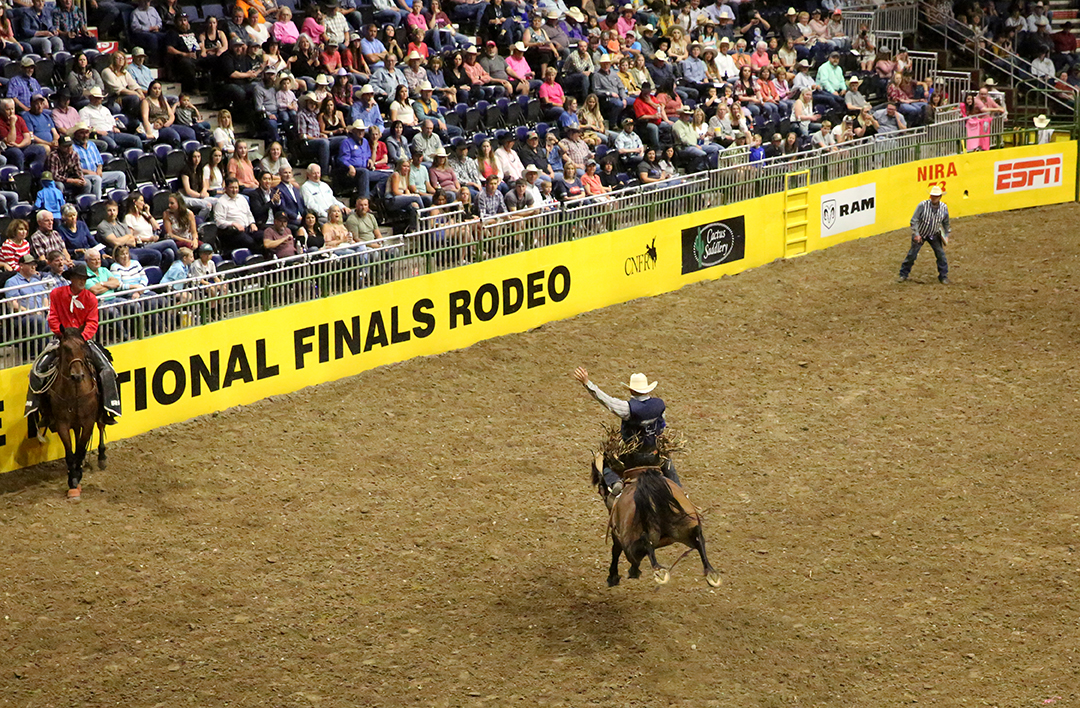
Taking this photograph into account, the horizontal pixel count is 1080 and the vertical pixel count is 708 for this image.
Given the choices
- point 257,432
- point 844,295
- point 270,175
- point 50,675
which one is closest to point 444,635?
point 50,675

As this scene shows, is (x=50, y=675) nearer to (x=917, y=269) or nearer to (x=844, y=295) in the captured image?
(x=844, y=295)

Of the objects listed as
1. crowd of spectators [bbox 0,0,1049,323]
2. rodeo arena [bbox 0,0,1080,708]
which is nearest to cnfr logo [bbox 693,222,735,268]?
rodeo arena [bbox 0,0,1080,708]

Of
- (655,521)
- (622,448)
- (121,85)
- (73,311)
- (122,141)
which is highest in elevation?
(121,85)

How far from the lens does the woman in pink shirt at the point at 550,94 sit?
2694 cm

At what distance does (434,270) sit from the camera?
20.6m

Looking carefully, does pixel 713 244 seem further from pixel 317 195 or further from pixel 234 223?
Answer: pixel 234 223

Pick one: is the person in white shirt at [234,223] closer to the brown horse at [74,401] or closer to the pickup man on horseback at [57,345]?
the pickup man on horseback at [57,345]

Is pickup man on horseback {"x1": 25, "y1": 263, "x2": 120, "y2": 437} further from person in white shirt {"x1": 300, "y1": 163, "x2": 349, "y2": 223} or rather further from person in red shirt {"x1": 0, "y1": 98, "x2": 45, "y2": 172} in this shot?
person in white shirt {"x1": 300, "y1": 163, "x2": 349, "y2": 223}

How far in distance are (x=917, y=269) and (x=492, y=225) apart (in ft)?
28.0

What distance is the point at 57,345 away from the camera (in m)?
15.6

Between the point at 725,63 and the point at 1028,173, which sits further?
the point at 725,63

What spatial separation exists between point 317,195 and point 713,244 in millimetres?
7162

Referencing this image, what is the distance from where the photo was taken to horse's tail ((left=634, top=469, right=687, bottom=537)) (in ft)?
39.3

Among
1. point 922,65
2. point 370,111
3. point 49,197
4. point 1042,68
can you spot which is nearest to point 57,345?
point 49,197
